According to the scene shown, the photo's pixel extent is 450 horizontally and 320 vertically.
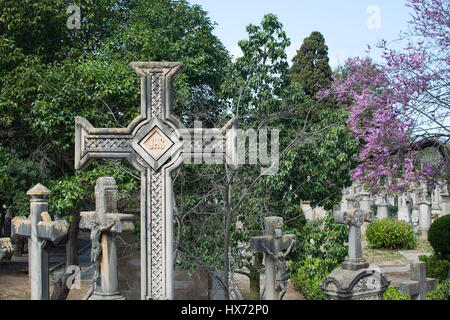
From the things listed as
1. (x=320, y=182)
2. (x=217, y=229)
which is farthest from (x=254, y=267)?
(x=320, y=182)

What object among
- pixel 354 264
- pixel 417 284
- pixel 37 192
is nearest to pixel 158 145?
pixel 37 192

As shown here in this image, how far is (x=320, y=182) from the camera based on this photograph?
10.2m

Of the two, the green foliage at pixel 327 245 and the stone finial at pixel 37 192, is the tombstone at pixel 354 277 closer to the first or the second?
the green foliage at pixel 327 245

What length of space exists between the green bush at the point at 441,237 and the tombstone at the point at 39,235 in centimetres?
1238

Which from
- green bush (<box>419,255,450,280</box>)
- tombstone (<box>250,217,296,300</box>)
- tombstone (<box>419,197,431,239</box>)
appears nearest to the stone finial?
tombstone (<box>250,217,296,300</box>)

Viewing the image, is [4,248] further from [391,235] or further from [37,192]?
[391,235]

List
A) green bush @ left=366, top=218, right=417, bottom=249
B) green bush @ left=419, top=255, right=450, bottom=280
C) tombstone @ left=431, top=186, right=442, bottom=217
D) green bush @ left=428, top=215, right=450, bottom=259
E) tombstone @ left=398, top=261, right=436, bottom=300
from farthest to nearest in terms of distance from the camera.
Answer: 1. tombstone @ left=431, top=186, right=442, bottom=217
2. green bush @ left=366, top=218, right=417, bottom=249
3. green bush @ left=428, top=215, right=450, bottom=259
4. green bush @ left=419, top=255, right=450, bottom=280
5. tombstone @ left=398, top=261, right=436, bottom=300

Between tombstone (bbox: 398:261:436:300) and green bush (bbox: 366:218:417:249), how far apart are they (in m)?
8.61

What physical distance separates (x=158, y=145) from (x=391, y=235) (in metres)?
16.4

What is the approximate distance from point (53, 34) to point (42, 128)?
9.83ft

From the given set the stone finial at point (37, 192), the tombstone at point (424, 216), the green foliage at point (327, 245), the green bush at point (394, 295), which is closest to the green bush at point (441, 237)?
the green bush at point (394, 295)

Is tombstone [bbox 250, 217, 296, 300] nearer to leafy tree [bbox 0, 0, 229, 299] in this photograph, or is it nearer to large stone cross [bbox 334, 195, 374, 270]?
large stone cross [bbox 334, 195, 374, 270]

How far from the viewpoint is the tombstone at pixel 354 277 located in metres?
7.46

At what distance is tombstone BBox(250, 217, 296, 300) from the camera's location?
564cm
